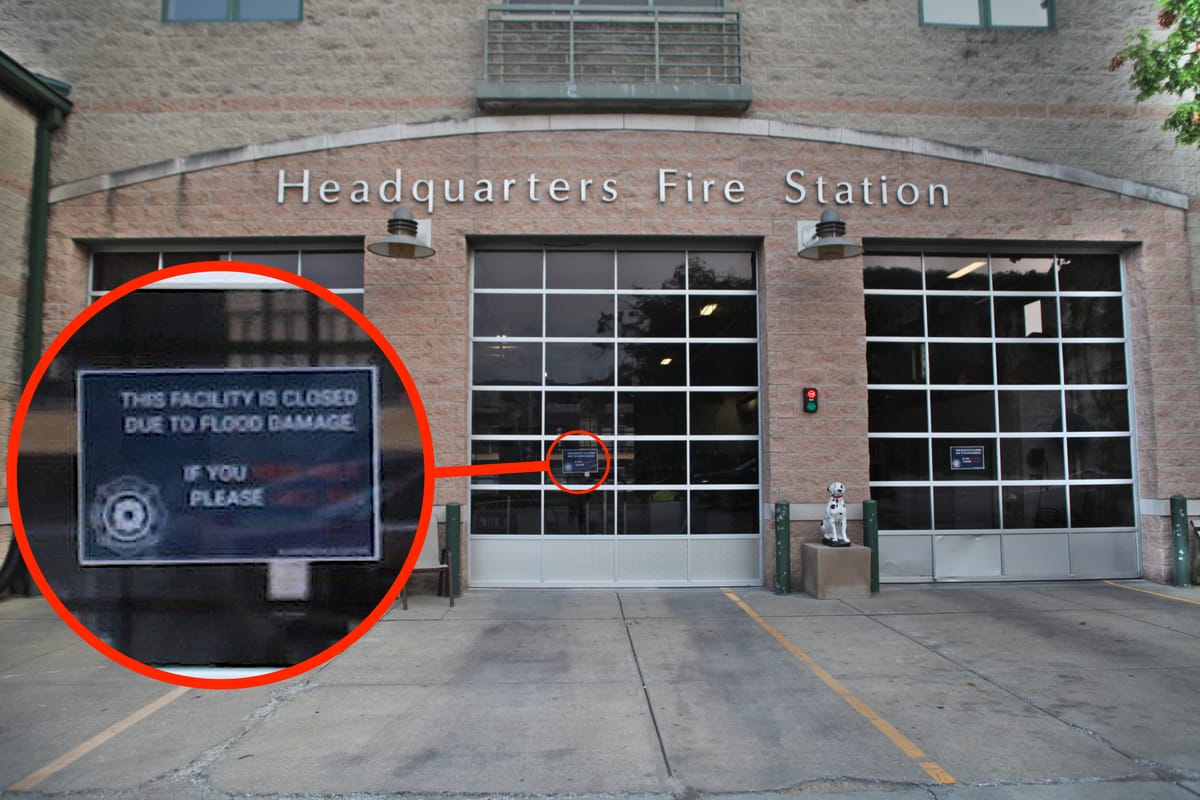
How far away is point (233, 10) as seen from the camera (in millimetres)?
10227

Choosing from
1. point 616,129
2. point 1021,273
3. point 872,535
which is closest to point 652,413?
point 872,535

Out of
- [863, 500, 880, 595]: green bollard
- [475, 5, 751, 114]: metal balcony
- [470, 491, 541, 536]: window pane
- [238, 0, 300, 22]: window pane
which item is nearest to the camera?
[863, 500, 880, 595]: green bollard

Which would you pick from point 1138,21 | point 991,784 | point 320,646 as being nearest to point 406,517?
point 320,646

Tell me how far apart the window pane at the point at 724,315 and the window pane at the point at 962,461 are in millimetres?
3096

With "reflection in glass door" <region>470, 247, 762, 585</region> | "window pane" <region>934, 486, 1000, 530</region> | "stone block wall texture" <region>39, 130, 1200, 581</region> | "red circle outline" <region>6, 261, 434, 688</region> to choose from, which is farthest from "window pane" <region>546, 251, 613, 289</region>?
"red circle outline" <region>6, 261, 434, 688</region>

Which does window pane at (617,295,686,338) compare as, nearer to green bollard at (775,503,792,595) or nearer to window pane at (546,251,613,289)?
window pane at (546,251,613,289)

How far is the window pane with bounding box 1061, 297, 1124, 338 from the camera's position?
35.4ft

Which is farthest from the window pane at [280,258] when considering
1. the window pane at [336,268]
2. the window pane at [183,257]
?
the window pane at [183,257]

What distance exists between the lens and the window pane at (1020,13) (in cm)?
1076

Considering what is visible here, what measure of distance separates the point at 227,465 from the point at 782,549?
9340 mm

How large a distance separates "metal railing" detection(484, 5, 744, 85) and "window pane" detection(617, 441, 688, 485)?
196 inches

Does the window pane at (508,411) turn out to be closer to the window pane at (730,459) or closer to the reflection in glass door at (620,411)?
the reflection in glass door at (620,411)

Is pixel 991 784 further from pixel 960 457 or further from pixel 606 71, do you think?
pixel 606 71

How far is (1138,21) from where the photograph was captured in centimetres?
1077
